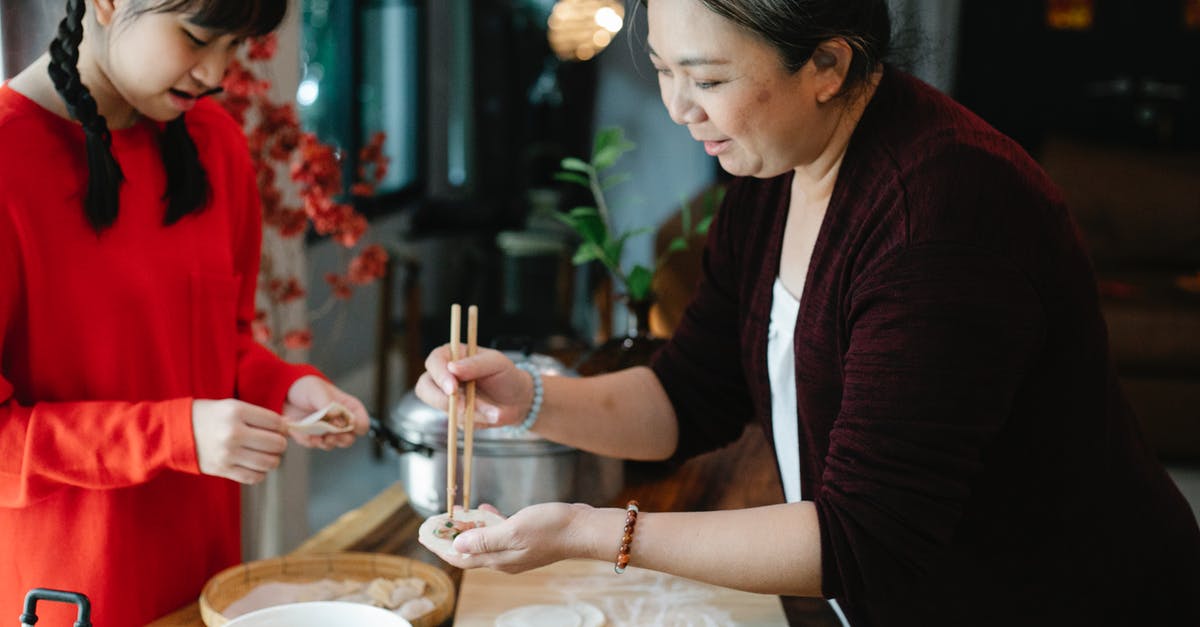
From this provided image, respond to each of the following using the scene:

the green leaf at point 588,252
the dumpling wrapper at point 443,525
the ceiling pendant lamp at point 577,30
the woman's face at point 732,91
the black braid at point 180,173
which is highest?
the ceiling pendant lamp at point 577,30

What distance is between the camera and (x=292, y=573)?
1.36m

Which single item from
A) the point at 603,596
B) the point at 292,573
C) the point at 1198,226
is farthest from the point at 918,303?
the point at 1198,226

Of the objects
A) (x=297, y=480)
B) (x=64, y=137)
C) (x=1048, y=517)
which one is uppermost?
(x=64, y=137)

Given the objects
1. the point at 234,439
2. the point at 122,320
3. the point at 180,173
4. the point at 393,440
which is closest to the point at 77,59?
the point at 180,173

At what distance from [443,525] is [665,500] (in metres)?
0.61

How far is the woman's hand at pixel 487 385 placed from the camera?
4.33 feet

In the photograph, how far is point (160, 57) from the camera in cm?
124

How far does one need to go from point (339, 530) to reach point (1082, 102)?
17.7 feet

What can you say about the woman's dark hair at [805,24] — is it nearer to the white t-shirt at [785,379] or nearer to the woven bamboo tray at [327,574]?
the white t-shirt at [785,379]

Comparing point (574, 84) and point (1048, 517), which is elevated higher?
point (574, 84)

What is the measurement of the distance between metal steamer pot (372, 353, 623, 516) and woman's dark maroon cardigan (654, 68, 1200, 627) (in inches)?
13.4

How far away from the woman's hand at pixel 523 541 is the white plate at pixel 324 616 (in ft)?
0.32

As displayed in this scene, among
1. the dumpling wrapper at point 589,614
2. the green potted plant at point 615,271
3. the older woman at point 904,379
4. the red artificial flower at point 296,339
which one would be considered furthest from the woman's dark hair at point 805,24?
the red artificial flower at point 296,339

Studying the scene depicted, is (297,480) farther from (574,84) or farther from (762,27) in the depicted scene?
(574,84)
